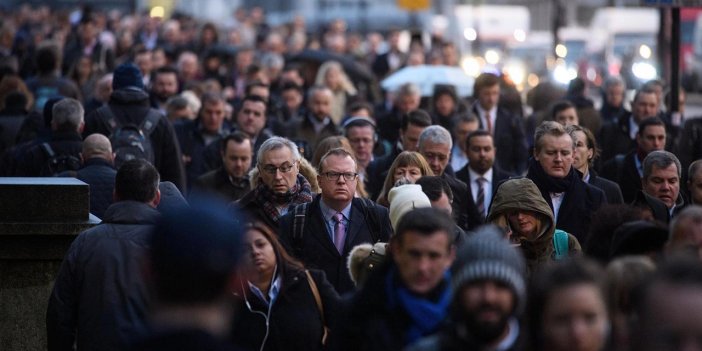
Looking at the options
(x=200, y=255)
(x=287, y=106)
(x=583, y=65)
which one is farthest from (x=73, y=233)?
(x=583, y=65)

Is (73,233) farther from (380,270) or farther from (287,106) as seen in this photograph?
(287,106)

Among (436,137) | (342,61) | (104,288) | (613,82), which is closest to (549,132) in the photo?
(436,137)

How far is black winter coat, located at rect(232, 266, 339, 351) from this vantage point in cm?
771

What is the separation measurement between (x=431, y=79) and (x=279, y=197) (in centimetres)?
1223

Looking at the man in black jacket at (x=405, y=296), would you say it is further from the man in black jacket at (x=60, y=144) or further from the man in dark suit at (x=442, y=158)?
the man in black jacket at (x=60, y=144)

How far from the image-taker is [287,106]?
20.3 meters

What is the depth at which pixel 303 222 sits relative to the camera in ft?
32.6

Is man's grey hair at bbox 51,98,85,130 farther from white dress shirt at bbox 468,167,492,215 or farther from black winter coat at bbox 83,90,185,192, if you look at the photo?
white dress shirt at bbox 468,167,492,215

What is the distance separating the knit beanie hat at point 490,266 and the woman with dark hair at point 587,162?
626 cm

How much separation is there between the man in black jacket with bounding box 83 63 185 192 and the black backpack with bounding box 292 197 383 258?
331 centimetres

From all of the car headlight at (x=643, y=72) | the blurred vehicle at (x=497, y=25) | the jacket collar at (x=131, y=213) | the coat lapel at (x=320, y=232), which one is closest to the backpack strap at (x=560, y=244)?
the coat lapel at (x=320, y=232)

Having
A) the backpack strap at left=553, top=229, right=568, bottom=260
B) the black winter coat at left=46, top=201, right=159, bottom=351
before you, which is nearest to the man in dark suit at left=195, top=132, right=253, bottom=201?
the backpack strap at left=553, top=229, right=568, bottom=260

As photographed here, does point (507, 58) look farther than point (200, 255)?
Yes

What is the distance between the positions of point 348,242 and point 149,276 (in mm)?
5209
